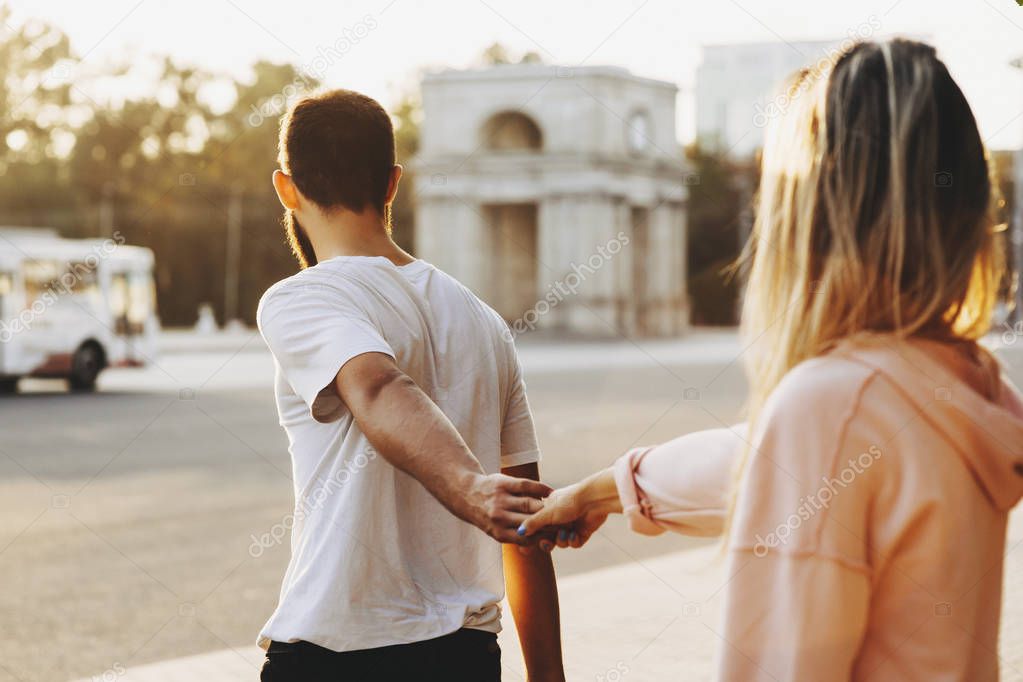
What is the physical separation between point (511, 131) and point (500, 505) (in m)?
46.9

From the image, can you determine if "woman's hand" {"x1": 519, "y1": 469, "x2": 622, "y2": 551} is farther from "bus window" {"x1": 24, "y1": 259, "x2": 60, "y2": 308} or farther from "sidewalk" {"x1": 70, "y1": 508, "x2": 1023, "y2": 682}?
"bus window" {"x1": 24, "y1": 259, "x2": 60, "y2": 308}

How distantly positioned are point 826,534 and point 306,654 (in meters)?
1.10

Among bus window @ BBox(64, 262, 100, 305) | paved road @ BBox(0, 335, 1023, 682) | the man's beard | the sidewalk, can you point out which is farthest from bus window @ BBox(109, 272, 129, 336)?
the man's beard

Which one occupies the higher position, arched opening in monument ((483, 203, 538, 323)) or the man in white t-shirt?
the man in white t-shirt

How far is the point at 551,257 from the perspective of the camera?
4575 cm

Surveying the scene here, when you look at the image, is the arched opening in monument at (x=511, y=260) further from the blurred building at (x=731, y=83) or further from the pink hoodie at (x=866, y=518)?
the pink hoodie at (x=866, y=518)

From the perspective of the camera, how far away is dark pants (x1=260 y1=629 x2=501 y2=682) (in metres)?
2.26

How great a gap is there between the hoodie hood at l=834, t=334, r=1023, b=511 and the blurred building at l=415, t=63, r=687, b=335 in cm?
4284

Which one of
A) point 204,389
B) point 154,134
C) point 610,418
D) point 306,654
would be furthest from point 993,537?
point 154,134

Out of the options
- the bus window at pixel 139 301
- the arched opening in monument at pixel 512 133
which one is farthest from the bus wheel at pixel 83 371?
the arched opening in monument at pixel 512 133

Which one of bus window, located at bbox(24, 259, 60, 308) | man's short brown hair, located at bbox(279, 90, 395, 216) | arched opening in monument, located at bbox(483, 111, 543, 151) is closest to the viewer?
man's short brown hair, located at bbox(279, 90, 395, 216)

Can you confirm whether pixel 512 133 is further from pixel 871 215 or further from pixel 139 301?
pixel 871 215

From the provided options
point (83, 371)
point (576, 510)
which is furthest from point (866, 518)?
point (83, 371)

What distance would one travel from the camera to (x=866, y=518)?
1473 millimetres
